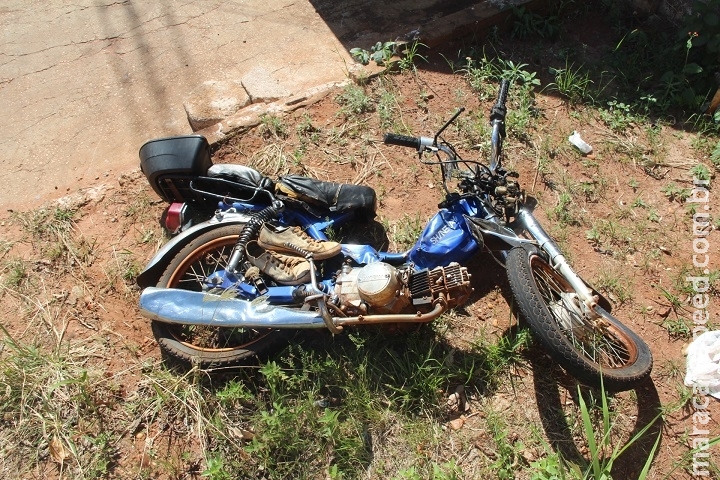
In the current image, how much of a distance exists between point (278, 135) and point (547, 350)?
2.55 m

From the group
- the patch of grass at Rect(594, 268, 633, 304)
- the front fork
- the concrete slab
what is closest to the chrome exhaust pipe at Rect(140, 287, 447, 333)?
the front fork

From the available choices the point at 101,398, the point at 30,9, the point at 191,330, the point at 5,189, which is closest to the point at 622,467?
the point at 191,330

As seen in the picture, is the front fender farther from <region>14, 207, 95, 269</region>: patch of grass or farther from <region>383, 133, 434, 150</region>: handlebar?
<region>383, 133, 434, 150</region>: handlebar

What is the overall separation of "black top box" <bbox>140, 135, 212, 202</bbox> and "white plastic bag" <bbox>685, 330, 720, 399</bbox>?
3005 millimetres

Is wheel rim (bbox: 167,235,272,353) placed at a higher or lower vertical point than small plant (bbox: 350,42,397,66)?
lower

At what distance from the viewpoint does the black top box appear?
3.47 metres

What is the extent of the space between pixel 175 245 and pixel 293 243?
2.32ft

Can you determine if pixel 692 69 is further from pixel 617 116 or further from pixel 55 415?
pixel 55 415

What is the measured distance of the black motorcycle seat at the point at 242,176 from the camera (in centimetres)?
349

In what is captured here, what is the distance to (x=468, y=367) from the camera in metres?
3.14

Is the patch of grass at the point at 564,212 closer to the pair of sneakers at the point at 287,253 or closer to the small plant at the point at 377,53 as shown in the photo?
the pair of sneakers at the point at 287,253

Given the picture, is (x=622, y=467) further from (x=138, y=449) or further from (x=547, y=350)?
(x=138, y=449)

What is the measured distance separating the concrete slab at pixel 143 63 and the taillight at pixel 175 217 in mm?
965

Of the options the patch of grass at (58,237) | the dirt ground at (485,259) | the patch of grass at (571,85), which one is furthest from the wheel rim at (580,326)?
the patch of grass at (58,237)
